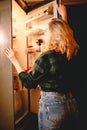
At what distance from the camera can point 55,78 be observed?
4.70ft

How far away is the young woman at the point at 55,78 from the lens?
1435 mm

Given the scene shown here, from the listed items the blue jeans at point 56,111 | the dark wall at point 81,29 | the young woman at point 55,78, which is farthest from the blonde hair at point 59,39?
the dark wall at point 81,29

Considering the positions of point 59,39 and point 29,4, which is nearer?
point 59,39

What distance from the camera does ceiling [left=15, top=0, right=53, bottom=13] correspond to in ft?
8.75

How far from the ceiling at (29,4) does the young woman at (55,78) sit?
1.27 metres

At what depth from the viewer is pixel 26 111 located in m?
2.94

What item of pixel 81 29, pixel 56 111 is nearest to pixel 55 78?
pixel 56 111

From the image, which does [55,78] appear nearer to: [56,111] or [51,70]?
[51,70]

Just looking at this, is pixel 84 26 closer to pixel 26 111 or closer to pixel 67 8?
pixel 67 8

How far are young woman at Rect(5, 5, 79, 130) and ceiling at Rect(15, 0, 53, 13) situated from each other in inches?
50.0

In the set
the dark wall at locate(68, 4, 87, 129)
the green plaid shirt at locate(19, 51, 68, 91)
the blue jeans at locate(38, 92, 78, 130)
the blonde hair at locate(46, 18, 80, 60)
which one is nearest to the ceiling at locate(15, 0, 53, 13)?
the dark wall at locate(68, 4, 87, 129)

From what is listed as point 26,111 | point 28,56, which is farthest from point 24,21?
point 26,111

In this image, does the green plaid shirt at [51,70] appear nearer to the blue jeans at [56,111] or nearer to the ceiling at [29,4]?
the blue jeans at [56,111]

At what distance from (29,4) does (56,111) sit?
177 centimetres
